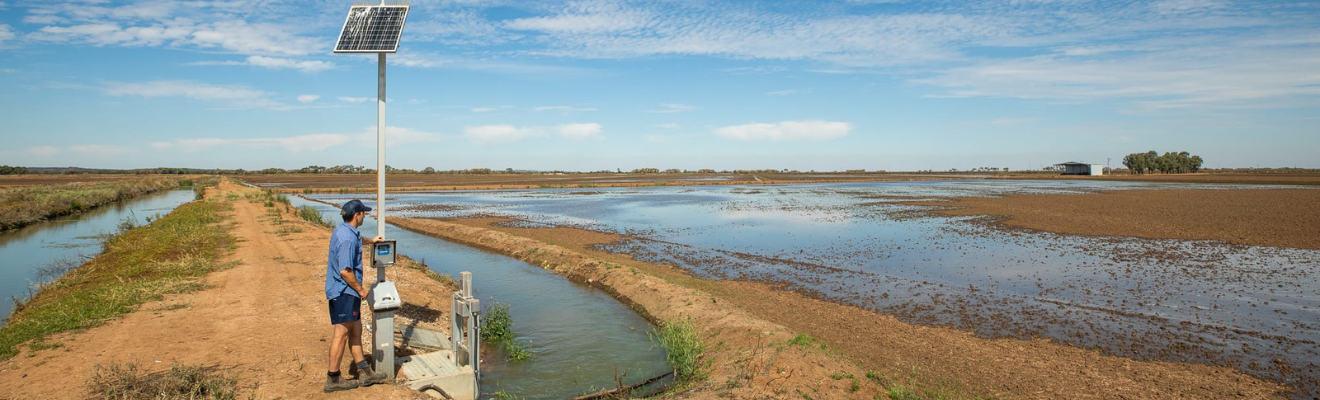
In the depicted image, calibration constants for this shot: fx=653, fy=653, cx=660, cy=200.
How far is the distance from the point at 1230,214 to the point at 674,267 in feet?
99.1

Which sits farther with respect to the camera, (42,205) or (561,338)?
(42,205)

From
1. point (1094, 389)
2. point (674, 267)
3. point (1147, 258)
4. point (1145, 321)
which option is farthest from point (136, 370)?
point (1147, 258)

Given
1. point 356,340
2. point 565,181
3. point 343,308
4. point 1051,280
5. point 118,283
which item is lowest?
point 1051,280

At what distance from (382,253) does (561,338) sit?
4818 millimetres

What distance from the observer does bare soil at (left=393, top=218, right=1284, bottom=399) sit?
26.6 ft

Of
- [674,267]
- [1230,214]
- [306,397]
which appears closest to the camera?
[306,397]

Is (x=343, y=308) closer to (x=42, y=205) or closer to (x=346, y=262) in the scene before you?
(x=346, y=262)

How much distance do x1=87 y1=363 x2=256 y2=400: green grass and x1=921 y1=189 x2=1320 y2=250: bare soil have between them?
92.2 ft

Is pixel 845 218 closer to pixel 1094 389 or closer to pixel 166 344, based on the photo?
pixel 1094 389

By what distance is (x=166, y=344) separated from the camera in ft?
28.2

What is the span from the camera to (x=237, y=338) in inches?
353

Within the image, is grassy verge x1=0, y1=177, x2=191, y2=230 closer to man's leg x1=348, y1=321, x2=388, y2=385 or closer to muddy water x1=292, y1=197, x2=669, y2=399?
muddy water x1=292, y1=197, x2=669, y2=399

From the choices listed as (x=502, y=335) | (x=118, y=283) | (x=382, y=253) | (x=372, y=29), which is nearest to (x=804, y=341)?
(x=502, y=335)

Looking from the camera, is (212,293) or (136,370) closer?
(136,370)
